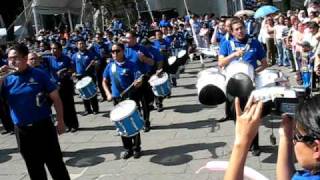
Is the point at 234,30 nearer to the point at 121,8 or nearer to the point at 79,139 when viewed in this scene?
the point at 79,139

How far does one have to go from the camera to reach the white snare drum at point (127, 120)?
7.16m

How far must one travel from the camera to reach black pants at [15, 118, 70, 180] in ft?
18.9

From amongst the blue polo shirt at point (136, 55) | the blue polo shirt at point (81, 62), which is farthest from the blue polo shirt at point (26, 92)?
the blue polo shirt at point (81, 62)

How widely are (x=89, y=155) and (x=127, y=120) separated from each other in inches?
56.1

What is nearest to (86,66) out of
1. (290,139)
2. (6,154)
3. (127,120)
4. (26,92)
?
(6,154)

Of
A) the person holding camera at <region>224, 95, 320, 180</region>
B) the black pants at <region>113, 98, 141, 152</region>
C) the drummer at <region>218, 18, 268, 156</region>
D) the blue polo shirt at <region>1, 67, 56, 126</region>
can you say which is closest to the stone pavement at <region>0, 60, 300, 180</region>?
the black pants at <region>113, 98, 141, 152</region>

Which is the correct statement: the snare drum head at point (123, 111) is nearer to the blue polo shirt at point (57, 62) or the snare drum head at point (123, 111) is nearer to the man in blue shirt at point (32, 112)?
the man in blue shirt at point (32, 112)

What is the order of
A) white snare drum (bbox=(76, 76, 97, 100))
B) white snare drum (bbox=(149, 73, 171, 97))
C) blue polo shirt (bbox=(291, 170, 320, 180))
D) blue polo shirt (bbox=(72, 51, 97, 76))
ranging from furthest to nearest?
blue polo shirt (bbox=(72, 51, 97, 76)), white snare drum (bbox=(76, 76, 97, 100)), white snare drum (bbox=(149, 73, 171, 97)), blue polo shirt (bbox=(291, 170, 320, 180))

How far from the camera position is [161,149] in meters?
8.05

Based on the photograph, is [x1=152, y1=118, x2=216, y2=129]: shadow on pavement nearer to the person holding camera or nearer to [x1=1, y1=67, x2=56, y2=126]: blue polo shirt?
[x1=1, y1=67, x2=56, y2=126]: blue polo shirt

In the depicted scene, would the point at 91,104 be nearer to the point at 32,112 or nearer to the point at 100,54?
the point at 100,54

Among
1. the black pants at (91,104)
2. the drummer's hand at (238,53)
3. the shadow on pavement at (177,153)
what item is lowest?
the shadow on pavement at (177,153)

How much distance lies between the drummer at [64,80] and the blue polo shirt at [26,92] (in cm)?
445

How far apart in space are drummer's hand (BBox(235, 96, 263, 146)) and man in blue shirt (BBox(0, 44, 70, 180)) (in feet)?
12.9
